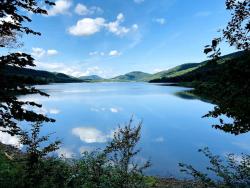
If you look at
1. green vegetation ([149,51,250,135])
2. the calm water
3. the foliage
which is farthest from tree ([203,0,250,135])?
the calm water

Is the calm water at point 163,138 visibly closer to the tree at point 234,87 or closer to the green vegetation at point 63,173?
the green vegetation at point 63,173

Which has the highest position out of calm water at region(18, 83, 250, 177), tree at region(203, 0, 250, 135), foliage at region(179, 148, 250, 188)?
tree at region(203, 0, 250, 135)

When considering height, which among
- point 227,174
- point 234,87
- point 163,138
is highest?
point 234,87

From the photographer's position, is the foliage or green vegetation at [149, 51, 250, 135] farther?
the foliage

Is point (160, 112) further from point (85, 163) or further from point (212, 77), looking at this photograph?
point (212, 77)

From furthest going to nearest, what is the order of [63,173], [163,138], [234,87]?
[163,138]
[63,173]
[234,87]

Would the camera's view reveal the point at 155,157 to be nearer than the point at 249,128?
No

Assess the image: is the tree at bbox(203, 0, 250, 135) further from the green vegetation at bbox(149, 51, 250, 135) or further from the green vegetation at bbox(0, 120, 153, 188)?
the green vegetation at bbox(0, 120, 153, 188)

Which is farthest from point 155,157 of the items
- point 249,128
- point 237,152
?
point 249,128

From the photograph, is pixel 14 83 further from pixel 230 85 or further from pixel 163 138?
pixel 163 138

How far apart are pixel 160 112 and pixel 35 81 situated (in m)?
60.9

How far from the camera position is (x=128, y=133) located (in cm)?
1526

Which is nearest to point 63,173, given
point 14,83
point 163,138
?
point 14,83

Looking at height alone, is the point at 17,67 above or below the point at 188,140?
above
